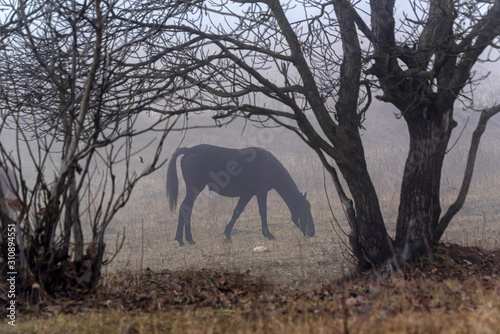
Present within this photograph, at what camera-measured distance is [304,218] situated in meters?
14.2

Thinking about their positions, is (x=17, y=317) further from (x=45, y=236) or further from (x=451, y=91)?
(x=451, y=91)

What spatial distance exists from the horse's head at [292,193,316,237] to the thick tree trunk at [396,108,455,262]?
23.4 ft

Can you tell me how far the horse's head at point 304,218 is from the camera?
13.8m

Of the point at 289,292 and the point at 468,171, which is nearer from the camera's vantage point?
the point at 289,292

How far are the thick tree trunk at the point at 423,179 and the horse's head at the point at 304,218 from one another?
7146 millimetres

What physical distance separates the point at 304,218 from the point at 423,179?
8.00 meters

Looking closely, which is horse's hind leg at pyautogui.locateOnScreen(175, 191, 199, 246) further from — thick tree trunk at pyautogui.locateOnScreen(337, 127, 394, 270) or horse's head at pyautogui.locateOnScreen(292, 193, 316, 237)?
thick tree trunk at pyautogui.locateOnScreen(337, 127, 394, 270)

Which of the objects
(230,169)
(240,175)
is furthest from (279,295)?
(230,169)

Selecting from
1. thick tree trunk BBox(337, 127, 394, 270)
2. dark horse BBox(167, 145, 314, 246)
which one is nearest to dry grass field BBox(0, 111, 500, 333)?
thick tree trunk BBox(337, 127, 394, 270)

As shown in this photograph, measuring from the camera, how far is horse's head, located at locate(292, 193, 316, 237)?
13.8m

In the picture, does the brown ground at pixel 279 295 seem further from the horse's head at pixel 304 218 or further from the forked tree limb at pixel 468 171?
the horse's head at pixel 304 218

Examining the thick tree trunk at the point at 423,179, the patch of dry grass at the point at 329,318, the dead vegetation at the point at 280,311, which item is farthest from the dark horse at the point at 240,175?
the patch of dry grass at the point at 329,318

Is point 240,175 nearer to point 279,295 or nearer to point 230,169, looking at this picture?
point 230,169

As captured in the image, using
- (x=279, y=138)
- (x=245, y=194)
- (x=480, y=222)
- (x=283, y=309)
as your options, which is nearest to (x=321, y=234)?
(x=245, y=194)
